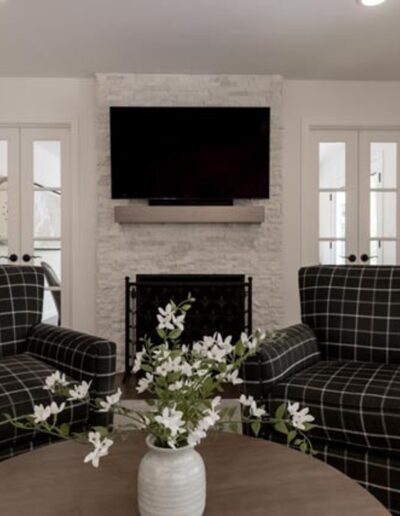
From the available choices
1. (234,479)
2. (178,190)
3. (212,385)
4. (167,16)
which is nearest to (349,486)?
(234,479)

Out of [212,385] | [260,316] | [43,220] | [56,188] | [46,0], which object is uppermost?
[46,0]

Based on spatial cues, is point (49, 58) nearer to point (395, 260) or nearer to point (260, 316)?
point (260, 316)

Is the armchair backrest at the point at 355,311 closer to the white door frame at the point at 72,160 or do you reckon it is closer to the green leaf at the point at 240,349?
the green leaf at the point at 240,349

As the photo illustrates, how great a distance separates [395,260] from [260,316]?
4.50 feet

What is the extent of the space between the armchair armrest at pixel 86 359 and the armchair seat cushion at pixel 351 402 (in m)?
0.70

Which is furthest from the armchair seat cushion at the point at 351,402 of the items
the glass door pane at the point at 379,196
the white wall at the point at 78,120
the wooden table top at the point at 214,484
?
the white wall at the point at 78,120

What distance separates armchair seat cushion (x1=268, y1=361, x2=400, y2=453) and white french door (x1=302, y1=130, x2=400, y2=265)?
235 cm

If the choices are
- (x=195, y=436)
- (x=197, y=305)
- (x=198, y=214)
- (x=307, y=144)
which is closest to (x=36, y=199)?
(x=198, y=214)

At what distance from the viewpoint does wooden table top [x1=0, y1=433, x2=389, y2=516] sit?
101 centimetres

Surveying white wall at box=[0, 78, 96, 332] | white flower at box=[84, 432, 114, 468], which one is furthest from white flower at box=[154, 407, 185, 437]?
white wall at box=[0, 78, 96, 332]

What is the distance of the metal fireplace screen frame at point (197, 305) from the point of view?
3.77 meters

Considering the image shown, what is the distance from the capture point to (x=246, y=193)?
156 inches

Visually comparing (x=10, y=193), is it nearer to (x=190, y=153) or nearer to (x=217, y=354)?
(x=190, y=153)

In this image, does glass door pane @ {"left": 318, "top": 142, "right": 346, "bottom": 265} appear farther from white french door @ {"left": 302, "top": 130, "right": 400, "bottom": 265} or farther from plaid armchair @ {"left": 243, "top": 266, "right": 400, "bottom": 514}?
plaid armchair @ {"left": 243, "top": 266, "right": 400, "bottom": 514}
